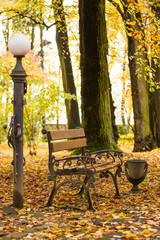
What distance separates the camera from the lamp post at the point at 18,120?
5.47 meters

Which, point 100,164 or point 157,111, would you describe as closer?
point 100,164

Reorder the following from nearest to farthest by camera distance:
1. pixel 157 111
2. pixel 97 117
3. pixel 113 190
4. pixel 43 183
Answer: pixel 113 190 → pixel 43 183 → pixel 97 117 → pixel 157 111

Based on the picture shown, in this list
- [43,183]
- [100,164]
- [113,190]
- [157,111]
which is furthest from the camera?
[157,111]

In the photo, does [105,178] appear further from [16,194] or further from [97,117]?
[16,194]

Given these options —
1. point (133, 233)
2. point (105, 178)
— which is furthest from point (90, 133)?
point (133, 233)

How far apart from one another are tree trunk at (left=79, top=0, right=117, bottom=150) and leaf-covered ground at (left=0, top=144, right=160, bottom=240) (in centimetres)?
187

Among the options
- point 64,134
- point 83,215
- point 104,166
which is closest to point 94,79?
point 64,134

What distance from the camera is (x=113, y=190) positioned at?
6.68 metres

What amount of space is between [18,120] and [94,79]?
3940mm

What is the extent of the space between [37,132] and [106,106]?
4.73 m

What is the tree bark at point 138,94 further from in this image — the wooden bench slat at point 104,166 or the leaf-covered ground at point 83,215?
the wooden bench slat at point 104,166

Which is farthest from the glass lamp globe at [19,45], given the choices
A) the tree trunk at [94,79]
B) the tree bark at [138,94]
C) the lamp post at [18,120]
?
the tree bark at [138,94]

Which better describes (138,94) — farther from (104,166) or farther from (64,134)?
(64,134)

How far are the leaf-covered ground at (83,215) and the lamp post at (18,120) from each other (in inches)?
12.9
